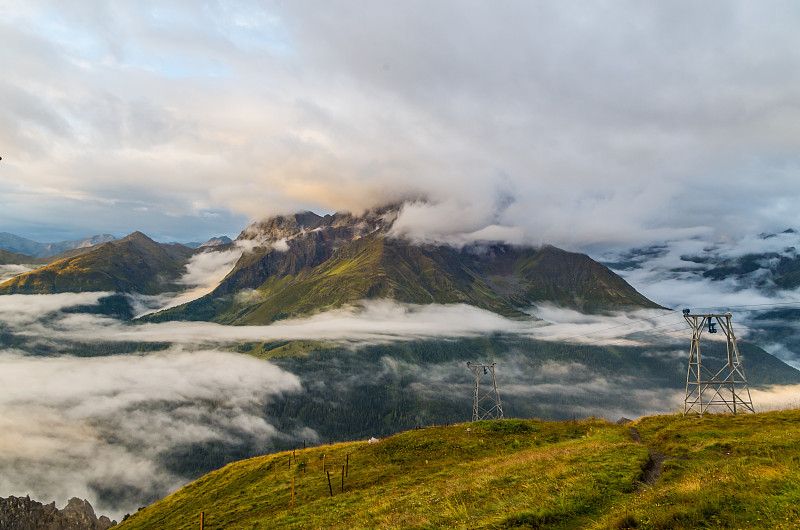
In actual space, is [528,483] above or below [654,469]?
below

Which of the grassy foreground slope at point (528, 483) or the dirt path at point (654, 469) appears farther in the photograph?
the dirt path at point (654, 469)

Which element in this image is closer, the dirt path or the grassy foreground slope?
the grassy foreground slope

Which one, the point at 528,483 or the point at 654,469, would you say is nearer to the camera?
the point at 528,483

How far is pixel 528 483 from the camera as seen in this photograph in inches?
946

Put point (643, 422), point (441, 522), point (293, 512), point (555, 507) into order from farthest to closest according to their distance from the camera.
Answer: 1. point (643, 422)
2. point (293, 512)
3. point (441, 522)
4. point (555, 507)

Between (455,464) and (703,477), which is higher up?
(703,477)

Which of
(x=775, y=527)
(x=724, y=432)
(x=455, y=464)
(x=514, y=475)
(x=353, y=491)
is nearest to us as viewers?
(x=775, y=527)

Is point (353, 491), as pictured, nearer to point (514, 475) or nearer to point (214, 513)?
point (514, 475)

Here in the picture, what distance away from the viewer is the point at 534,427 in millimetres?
54781

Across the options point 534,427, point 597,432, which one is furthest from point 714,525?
point 534,427

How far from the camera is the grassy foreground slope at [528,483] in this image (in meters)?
16.5

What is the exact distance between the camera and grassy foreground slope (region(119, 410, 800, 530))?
16.5 meters

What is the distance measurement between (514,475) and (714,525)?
567 inches

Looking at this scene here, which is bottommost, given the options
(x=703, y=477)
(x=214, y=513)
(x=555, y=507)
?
(x=214, y=513)
